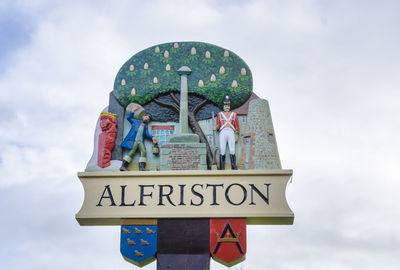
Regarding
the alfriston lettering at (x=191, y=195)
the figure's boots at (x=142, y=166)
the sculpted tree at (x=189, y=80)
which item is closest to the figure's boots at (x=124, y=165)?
the figure's boots at (x=142, y=166)

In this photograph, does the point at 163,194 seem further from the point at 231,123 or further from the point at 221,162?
the point at 231,123

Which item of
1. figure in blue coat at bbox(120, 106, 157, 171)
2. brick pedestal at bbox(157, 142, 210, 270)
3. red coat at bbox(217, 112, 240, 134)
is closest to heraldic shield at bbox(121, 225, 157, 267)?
brick pedestal at bbox(157, 142, 210, 270)

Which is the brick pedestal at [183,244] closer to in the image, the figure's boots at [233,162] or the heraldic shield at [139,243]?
the heraldic shield at [139,243]

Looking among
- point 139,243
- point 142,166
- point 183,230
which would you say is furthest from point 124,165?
point 183,230

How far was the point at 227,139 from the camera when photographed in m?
16.9

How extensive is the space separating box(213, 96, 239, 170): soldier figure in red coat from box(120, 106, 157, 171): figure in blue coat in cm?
185

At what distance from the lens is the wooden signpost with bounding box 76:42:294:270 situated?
1552cm

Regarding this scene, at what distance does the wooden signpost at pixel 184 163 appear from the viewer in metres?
15.5

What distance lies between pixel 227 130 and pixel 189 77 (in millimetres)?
2125

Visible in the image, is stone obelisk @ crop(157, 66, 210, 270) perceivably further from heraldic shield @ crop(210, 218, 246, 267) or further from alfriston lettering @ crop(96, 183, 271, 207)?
alfriston lettering @ crop(96, 183, 271, 207)

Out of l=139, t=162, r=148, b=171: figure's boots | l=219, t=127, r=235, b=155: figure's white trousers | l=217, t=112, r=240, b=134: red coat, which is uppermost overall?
l=217, t=112, r=240, b=134: red coat

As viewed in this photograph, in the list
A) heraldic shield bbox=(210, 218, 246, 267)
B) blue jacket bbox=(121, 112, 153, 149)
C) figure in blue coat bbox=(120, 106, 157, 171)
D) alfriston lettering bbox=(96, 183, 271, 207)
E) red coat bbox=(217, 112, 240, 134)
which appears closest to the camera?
heraldic shield bbox=(210, 218, 246, 267)

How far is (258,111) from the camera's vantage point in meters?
17.2

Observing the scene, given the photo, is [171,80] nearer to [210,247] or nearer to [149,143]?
[149,143]
